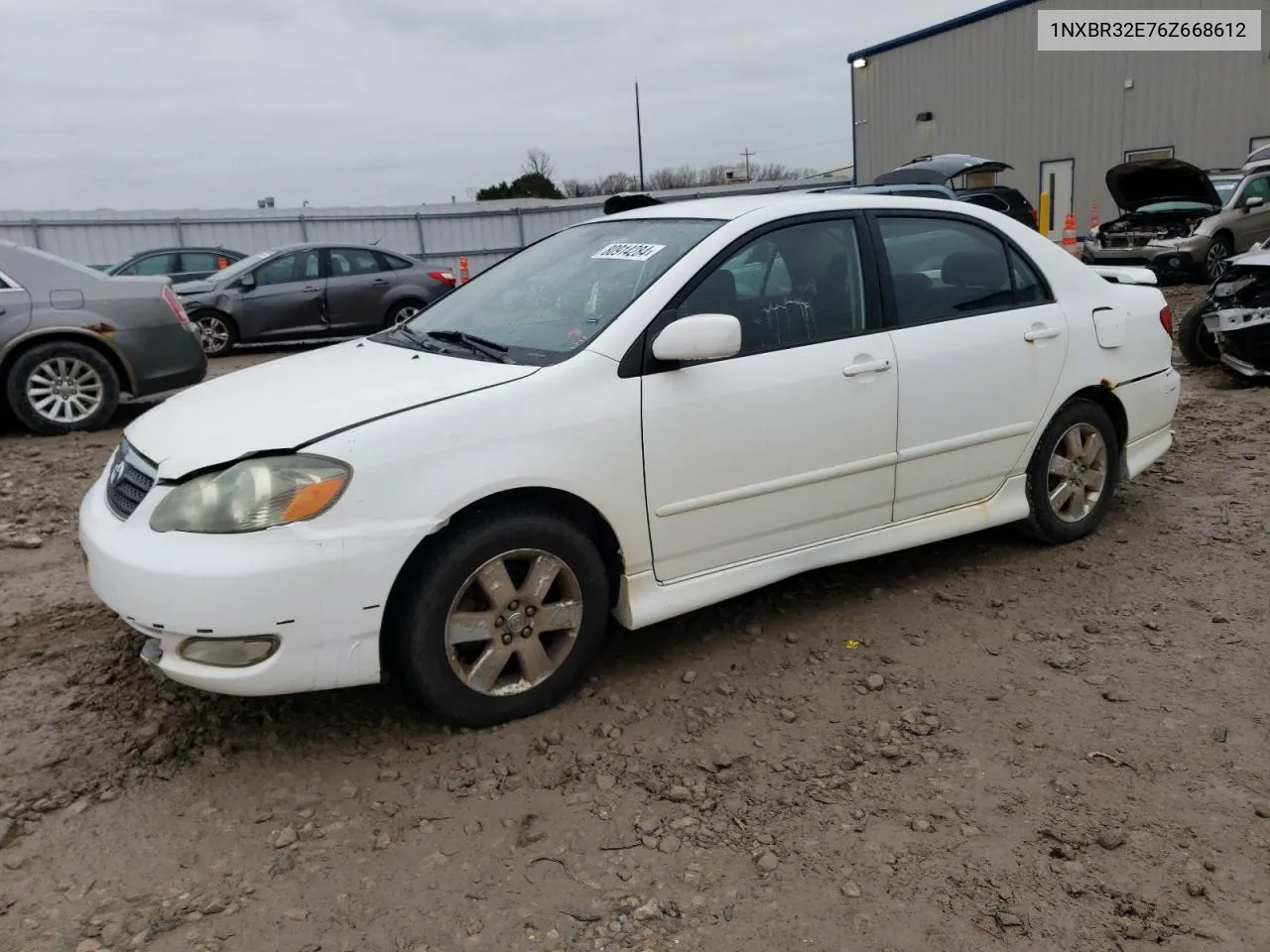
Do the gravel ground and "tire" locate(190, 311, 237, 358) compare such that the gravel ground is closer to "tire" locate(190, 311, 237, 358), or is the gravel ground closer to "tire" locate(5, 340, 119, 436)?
"tire" locate(5, 340, 119, 436)

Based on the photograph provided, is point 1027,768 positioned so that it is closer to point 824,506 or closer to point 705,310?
point 824,506

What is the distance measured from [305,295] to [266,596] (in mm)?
10131

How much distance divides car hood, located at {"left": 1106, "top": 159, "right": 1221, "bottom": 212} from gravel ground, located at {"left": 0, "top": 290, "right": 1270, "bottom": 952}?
40.3 feet

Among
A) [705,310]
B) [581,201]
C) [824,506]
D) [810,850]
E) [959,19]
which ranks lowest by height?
[810,850]

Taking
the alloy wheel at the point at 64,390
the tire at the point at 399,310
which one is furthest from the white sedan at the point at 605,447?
the tire at the point at 399,310

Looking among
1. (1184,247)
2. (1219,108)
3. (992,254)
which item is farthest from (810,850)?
(1219,108)

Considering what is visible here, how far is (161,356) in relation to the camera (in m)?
7.44

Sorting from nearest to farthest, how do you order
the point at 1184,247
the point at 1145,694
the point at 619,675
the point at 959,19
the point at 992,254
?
the point at 1145,694
the point at 619,675
the point at 992,254
the point at 1184,247
the point at 959,19

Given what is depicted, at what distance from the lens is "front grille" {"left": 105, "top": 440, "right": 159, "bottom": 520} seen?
2.96 metres

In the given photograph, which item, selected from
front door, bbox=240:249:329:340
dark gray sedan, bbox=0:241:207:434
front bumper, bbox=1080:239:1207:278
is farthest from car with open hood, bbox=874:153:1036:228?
dark gray sedan, bbox=0:241:207:434

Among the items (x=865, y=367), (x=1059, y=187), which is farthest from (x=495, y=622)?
Result: (x=1059, y=187)

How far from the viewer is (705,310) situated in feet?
11.0

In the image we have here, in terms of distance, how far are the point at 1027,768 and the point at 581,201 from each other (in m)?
25.0

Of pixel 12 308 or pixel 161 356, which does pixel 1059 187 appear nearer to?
pixel 161 356
